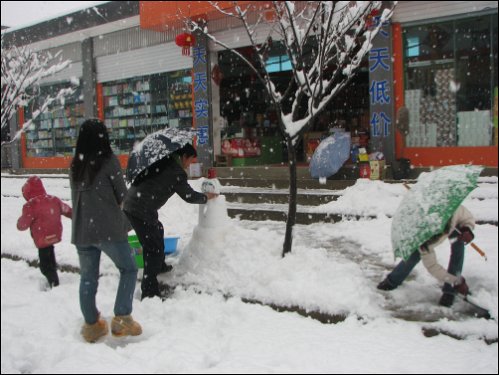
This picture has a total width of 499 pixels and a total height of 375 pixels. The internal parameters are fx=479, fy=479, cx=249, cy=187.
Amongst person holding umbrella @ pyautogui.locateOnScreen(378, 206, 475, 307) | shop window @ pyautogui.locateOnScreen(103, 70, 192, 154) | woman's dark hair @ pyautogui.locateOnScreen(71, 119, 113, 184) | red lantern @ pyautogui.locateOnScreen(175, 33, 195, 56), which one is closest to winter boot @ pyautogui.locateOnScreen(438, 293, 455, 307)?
person holding umbrella @ pyautogui.locateOnScreen(378, 206, 475, 307)

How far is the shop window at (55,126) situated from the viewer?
18.8 metres

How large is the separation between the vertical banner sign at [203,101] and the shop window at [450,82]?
5.81 metres

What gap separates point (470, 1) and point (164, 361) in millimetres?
10223

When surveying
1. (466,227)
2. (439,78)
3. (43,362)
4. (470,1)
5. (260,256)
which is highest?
(470,1)

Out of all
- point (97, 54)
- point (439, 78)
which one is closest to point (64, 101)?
point (97, 54)

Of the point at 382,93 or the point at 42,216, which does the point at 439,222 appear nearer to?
the point at 42,216

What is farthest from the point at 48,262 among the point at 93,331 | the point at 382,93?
the point at 382,93

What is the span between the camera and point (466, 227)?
4.34 metres

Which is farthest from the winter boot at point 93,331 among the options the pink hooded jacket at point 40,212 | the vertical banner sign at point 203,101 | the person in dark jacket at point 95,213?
the vertical banner sign at point 203,101

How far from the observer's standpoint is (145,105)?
16.5 meters

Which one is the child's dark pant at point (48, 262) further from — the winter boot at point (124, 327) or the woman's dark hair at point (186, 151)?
the woman's dark hair at point (186, 151)

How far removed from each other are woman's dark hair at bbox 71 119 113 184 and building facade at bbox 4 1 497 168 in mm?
7336

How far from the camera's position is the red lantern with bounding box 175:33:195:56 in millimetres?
13383

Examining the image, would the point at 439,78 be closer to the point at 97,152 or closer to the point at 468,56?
the point at 468,56
